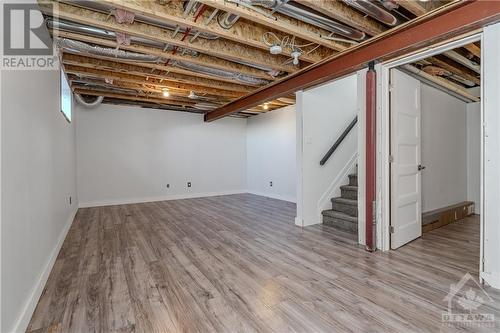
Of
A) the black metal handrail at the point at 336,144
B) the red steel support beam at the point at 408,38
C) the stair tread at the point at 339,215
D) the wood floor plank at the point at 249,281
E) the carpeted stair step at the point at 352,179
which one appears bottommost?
the wood floor plank at the point at 249,281

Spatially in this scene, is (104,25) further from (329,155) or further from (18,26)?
(329,155)

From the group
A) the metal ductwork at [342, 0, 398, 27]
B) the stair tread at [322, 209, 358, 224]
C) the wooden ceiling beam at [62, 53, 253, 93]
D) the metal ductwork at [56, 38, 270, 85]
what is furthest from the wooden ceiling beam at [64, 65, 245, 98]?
the metal ductwork at [342, 0, 398, 27]

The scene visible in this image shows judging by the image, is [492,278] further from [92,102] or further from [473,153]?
[92,102]

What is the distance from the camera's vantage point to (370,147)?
2789 millimetres

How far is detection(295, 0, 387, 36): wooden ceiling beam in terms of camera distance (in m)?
2.09

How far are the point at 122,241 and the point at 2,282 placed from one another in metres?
1.96

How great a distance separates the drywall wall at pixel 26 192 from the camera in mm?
1417

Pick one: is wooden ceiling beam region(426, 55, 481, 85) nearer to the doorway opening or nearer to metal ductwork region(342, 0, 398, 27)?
the doorway opening

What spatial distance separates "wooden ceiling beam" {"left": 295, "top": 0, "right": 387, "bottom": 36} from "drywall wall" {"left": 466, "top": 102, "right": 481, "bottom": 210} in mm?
3393

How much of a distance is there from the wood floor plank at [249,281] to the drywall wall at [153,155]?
228 centimetres

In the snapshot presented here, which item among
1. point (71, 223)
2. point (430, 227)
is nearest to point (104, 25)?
point (71, 223)

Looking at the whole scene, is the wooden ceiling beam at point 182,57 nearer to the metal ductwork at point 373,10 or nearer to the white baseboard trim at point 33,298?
the metal ductwork at point 373,10

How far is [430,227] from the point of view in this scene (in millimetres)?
3576

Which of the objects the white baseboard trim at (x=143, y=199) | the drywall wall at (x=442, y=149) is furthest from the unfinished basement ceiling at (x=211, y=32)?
the white baseboard trim at (x=143, y=199)
